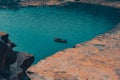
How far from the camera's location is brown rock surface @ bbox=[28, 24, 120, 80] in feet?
318

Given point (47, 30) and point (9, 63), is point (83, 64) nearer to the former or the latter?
point (9, 63)

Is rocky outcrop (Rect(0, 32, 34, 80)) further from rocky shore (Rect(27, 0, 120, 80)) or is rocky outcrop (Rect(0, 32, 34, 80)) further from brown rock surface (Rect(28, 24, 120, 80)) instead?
brown rock surface (Rect(28, 24, 120, 80))

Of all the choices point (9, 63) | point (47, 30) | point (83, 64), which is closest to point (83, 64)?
point (83, 64)

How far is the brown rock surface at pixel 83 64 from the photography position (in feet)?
318

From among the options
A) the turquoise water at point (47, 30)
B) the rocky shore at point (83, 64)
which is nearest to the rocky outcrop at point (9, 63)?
the rocky shore at point (83, 64)

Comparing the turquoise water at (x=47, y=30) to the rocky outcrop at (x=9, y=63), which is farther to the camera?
the turquoise water at (x=47, y=30)

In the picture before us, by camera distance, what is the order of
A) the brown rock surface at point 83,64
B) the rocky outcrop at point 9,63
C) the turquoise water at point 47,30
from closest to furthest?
the rocky outcrop at point 9,63 → the brown rock surface at point 83,64 → the turquoise water at point 47,30

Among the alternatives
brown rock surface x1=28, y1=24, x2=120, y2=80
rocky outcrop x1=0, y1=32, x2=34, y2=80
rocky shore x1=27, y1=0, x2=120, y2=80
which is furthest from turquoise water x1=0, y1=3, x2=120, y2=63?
rocky outcrop x1=0, y1=32, x2=34, y2=80

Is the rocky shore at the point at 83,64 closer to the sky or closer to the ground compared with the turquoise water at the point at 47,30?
closer to the sky

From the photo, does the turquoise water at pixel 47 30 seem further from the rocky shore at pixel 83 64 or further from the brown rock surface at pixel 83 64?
the rocky shore at pixel 83 64

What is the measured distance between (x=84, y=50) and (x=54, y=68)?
84.9ft

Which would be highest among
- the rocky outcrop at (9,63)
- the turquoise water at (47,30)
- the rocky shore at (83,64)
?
the rocky outcrop at (9,63)

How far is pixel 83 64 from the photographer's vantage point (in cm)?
10781

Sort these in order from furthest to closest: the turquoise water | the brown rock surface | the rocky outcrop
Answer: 1. the turquoise water
2. the brown rock surface
3. the rocky outcrop
